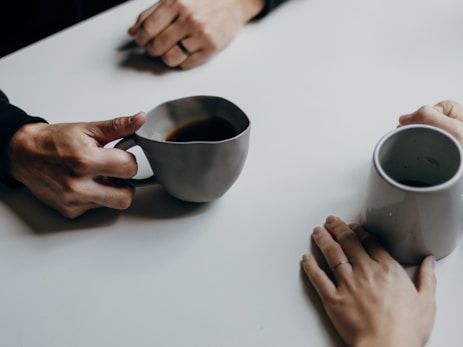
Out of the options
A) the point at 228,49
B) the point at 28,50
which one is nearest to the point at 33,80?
the point at 28,50

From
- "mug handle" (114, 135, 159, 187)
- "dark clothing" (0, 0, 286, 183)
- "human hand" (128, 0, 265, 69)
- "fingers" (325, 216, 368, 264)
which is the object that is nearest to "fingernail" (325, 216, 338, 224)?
"fingers" (325, 216, 368, 264)

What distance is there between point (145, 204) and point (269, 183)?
0.17 meters

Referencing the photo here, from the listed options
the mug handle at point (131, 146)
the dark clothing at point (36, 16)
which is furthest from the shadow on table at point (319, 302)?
the dark clothing at point (36, 16)

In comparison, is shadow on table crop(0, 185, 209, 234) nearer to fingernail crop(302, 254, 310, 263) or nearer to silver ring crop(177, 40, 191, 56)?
fingernail crop(302, 254, 310, 263)

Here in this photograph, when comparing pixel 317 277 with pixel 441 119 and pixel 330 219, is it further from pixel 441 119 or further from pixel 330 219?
pixel 441 119

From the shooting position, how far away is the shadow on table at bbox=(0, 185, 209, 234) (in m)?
0.70

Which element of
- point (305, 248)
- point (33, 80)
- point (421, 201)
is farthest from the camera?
point (33, 80)

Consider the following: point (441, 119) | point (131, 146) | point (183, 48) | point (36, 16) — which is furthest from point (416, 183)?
point (36, 16)

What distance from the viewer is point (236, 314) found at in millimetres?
583

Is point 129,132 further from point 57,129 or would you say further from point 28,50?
point 28,50

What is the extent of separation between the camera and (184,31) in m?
0.92

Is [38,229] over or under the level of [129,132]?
under

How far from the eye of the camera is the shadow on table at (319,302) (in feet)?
1.81

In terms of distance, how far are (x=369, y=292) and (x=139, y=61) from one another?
577 millimetres
